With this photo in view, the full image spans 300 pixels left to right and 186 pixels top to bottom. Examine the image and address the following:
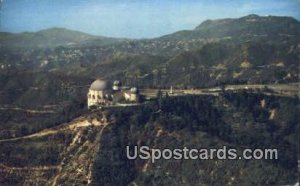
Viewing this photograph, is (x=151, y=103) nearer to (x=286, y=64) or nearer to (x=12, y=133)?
(x=12, y=133)

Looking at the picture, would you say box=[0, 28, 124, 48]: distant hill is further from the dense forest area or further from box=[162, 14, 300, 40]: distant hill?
the dense forest area

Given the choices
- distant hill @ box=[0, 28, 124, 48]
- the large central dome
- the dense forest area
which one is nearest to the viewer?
the dense forest area

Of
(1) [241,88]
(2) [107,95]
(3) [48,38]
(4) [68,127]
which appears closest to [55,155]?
(4) [68,127]

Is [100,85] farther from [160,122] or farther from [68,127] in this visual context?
[160,122]

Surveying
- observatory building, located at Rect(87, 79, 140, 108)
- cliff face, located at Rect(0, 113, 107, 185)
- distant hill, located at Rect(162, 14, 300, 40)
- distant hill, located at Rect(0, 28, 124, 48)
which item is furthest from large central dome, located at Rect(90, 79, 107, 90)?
distant hill, located at Rect(162, 14, 300, 40)

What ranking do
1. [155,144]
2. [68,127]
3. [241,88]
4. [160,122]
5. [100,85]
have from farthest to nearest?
[241,88] → [100,85] → [68,127] → [160,122] → [155,144]
